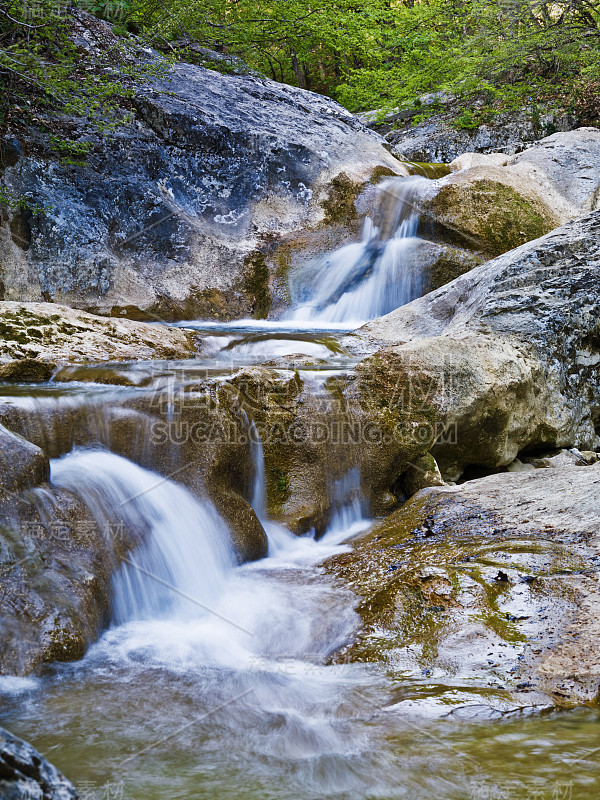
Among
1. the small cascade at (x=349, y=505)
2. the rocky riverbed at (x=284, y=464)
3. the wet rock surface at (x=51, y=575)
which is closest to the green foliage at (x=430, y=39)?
the rocky riverbed at (x=284, y=464)

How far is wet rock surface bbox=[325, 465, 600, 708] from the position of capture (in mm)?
2646

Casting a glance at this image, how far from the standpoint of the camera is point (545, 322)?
18.7ft

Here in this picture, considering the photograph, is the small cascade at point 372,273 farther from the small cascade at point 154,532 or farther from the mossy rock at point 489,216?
the small cascade at point 154,532

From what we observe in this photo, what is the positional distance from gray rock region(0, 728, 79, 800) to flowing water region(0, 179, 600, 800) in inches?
22.7

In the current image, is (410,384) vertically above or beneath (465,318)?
beneath

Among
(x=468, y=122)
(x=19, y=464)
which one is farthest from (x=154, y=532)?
(x=468, y=122)

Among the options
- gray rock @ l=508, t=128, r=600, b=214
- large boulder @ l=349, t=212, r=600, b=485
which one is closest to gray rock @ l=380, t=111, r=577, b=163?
gray rock @ l=508, t=128, r=600, b=214

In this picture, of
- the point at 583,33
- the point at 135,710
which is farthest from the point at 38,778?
the point at 583,33

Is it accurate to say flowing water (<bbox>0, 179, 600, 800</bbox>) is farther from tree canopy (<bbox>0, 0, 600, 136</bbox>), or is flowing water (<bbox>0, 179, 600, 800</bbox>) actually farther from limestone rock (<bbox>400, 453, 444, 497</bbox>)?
tree canopy (<bbox>0, 0, 600, 136</bbox>)

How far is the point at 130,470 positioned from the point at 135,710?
1745 millimetres

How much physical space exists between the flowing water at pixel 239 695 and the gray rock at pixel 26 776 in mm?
576

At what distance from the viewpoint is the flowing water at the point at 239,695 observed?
2090mm

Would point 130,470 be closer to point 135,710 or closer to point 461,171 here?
point 135,710

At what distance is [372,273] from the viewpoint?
869 cm
